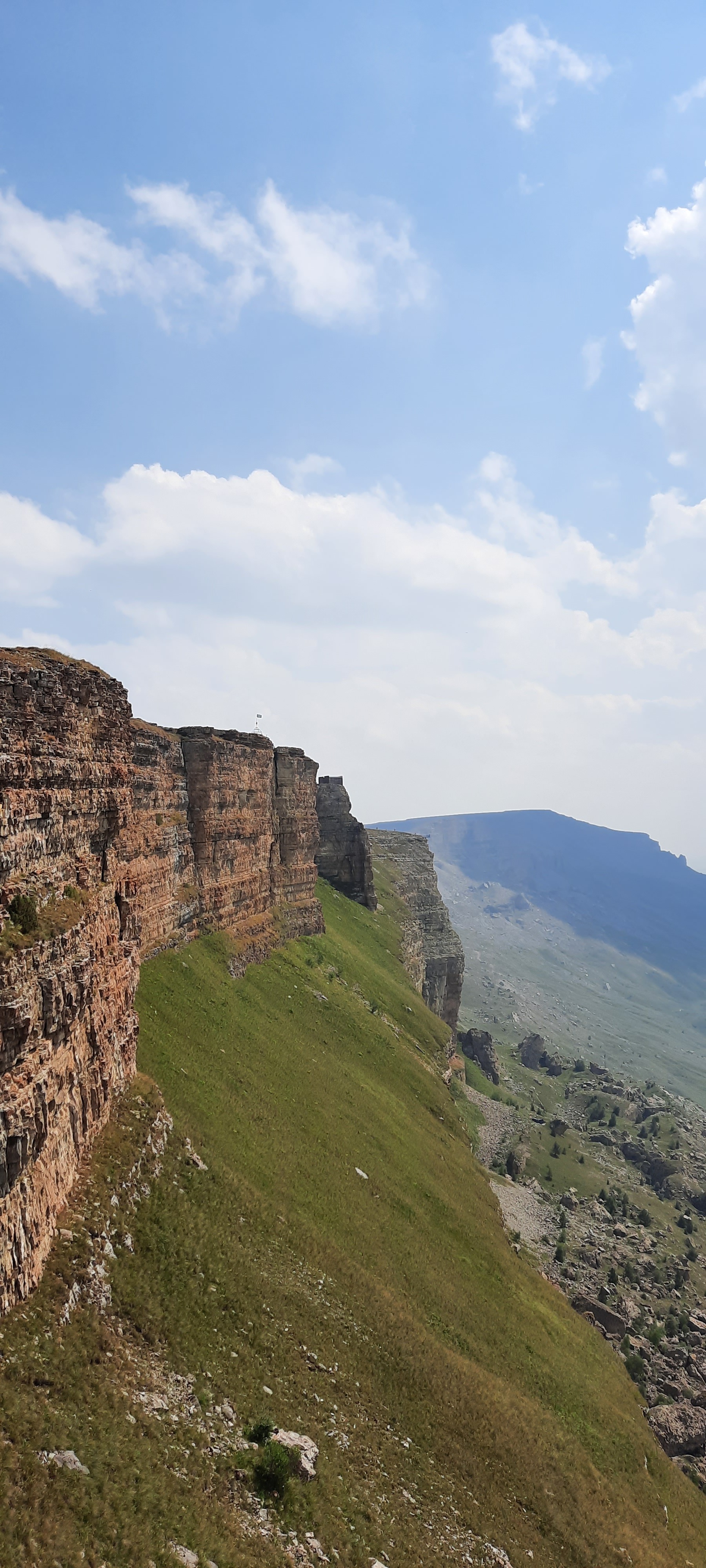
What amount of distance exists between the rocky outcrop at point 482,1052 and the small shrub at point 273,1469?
373 feet

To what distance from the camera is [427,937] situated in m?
124

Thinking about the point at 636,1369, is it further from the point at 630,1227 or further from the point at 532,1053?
the point at 532,1053

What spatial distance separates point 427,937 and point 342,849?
29.4 metres

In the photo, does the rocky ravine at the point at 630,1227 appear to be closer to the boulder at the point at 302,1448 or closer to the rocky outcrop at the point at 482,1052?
the rocky outcrop at the point at 482,1052

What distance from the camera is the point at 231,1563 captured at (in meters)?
→ 15.4

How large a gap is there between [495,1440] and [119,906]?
25655 mm

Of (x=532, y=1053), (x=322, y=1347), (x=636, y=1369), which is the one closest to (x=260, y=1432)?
(x=322, y=1347)

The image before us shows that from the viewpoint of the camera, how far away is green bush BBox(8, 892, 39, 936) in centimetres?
1870

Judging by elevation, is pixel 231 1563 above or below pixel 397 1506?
above

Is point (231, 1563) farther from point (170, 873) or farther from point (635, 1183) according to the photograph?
point (635, 1183)

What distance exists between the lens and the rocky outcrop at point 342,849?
104438 mm

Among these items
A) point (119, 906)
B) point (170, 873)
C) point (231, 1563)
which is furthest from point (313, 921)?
point (231, 1563)

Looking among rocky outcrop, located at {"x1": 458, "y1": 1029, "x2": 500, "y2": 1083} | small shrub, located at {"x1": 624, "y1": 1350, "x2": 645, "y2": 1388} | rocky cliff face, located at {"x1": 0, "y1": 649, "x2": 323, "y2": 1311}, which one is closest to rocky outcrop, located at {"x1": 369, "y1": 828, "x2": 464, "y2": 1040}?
rocky outcrop, located at {"x1": 458, "y1": 1029, "x2": 500, "y2": 1083}

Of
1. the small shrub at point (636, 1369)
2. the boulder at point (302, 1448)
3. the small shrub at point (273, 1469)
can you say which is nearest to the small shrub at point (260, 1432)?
the boulder at point (302, 1448)
